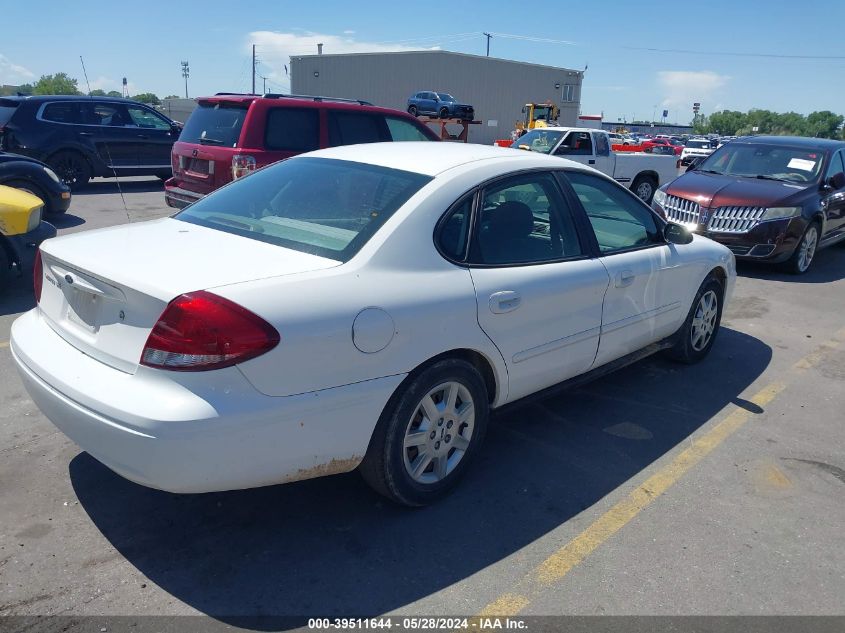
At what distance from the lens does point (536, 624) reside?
2.62 metres

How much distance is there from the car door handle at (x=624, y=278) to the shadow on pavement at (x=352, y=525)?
89 cm

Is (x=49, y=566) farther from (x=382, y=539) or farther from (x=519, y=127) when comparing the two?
(x=519, y=127)

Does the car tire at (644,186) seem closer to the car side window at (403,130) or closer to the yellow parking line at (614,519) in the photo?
the car side window at (403,130)

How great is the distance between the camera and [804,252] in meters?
9.20

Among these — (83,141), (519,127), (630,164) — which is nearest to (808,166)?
(630,164)

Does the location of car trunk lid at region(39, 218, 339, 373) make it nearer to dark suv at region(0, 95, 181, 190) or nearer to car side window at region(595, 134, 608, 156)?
dark suv at region(0, 95, 181, 190)

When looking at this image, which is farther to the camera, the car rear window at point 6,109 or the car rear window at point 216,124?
the car rear window at point 6,109

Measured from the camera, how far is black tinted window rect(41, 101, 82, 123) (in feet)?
44.2

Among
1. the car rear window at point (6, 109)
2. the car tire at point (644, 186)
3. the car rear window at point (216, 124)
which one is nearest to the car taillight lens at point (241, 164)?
the car rear window at point (216, 124)

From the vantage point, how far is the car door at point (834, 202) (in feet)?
30.9

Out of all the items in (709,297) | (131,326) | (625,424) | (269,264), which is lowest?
(625,424)

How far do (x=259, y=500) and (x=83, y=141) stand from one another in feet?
41.5

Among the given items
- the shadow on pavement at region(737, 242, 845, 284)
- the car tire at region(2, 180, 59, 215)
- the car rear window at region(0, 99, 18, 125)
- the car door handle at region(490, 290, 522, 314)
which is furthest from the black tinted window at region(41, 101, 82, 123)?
the car door handle at region(490, 290, 522, 314)

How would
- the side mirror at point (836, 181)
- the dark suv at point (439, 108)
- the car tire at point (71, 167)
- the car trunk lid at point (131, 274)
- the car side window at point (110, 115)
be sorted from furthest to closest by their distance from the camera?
the dark suv at point (439, 108)
the car side window at point (110, 115)
the car tire at point (71, 167)
the side mirror at point (836, 181)
the car trunk lid at point (131, 274)
